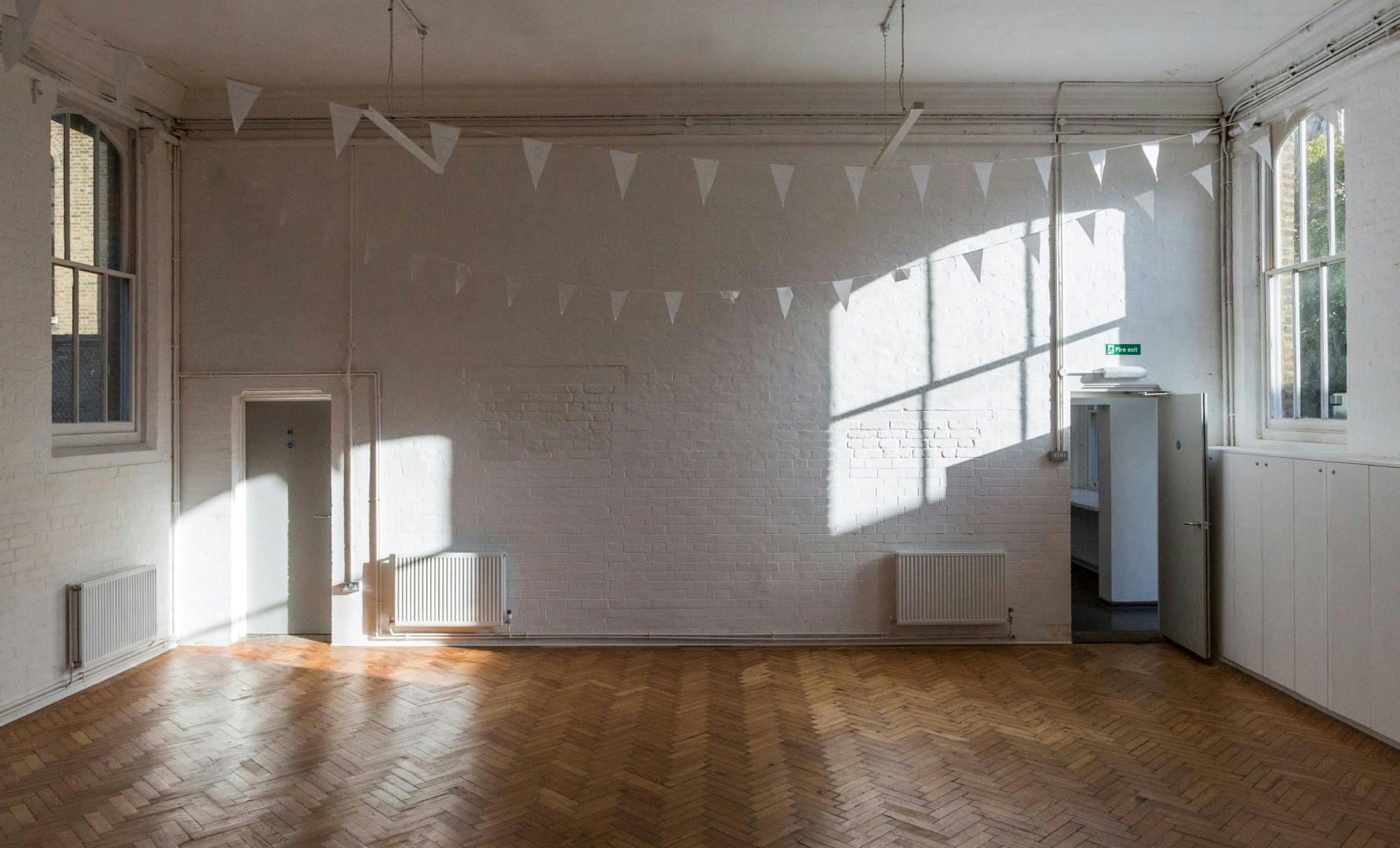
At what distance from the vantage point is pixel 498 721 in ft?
15.6

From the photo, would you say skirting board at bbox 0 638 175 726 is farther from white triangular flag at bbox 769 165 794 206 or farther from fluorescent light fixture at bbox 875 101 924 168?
fluorescent light fixture at bbox 875 101 924 168

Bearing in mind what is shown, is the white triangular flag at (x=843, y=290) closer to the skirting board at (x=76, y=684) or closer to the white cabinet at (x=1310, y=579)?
the white cabinet at (x=1310, y=579)

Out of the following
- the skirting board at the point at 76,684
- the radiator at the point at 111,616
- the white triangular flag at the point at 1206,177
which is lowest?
the skirting board at the point at 76,684

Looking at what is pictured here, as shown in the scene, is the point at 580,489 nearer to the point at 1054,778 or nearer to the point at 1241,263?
the point at 1054,778

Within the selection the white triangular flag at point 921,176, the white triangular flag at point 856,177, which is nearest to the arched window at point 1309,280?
the white triangular flag at point 921,176

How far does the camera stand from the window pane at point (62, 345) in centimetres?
550

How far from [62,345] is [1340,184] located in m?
8.75

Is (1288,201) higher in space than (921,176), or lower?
lower

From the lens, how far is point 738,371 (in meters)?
6.32

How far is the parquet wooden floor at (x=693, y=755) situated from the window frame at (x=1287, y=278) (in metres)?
1.82

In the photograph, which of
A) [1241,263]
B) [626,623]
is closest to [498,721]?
[626,623]

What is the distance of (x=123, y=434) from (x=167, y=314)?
0.99 meters

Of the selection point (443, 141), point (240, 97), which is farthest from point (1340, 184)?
point (240, 97)

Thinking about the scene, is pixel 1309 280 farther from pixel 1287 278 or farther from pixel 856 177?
pixel 856 177
